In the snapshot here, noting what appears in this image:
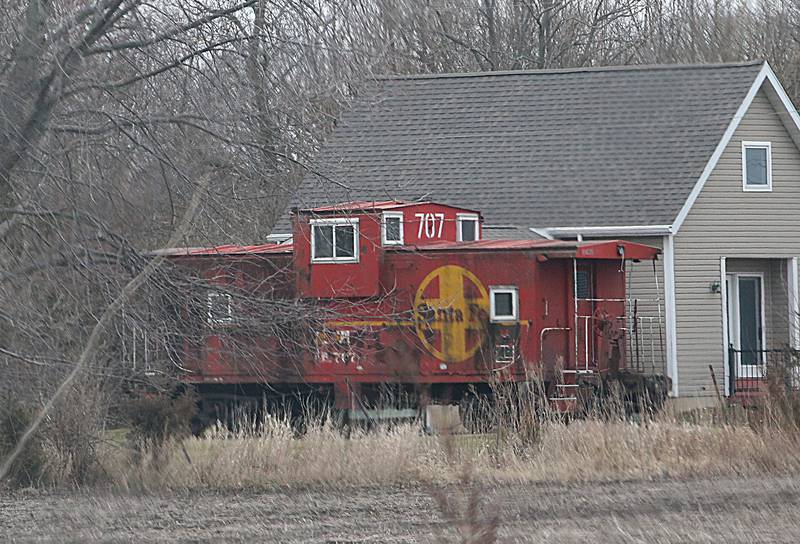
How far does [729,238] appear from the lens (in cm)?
2566

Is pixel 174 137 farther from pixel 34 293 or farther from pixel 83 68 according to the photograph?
pixel 34 293

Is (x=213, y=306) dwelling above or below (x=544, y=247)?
below

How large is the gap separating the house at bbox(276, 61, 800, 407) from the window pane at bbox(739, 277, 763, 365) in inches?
1.2

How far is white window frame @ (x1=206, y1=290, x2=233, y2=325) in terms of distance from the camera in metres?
11.9

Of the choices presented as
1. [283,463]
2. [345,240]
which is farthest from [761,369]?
[283,463]

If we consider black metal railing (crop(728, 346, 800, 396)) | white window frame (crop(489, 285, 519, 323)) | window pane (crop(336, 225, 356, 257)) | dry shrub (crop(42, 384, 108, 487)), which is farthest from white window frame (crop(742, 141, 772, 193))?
dry shrub (crop(42, 384, 108, 487))

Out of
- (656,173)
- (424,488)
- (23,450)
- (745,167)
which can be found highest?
(745,167)

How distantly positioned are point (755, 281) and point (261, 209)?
1676 centimetres

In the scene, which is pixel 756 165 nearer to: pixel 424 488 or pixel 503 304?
pixel 503 304

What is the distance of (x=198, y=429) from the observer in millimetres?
17938

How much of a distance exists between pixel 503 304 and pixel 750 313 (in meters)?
8.87

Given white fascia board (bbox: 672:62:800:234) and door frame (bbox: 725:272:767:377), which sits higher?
white fascia board (bbox: 672:62:800:234)

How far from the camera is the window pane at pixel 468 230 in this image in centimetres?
2209

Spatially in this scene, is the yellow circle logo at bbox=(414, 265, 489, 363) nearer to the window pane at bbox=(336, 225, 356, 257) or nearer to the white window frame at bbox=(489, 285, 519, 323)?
the white window frame at bbox=(489, 285, 519, 323)
